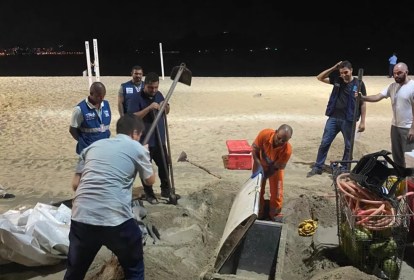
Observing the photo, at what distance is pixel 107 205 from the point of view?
315 cm

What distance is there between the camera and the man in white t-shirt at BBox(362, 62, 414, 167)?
582 cm

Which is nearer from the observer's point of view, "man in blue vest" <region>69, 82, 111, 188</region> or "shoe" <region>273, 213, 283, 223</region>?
"man in blue vest" <region>69, 82, 111, 188</region>

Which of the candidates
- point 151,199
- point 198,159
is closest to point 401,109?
point 151,199

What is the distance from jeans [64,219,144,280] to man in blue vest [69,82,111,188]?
2.12m

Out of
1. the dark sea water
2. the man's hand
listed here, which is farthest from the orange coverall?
the dark sea water

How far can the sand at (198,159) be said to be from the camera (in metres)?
4.43

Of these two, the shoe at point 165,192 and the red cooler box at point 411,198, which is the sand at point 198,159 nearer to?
the shoe at point 165,192

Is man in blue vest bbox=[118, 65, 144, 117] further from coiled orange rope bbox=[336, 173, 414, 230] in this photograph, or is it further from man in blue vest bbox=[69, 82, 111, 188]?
coiled orange rope bbox=[336, 173, 414, 230]

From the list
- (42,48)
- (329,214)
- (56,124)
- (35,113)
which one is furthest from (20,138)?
(42,48)

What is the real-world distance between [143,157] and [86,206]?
0.54 metres

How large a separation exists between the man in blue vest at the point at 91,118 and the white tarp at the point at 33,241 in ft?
3.75

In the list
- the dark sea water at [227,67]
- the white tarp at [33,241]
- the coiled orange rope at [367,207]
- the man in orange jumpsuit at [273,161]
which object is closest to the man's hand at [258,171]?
the man in orange jumpsuit at [273,161]

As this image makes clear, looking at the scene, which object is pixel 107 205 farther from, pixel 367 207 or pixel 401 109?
pixel 401 109

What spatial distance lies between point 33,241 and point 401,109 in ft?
15.8
